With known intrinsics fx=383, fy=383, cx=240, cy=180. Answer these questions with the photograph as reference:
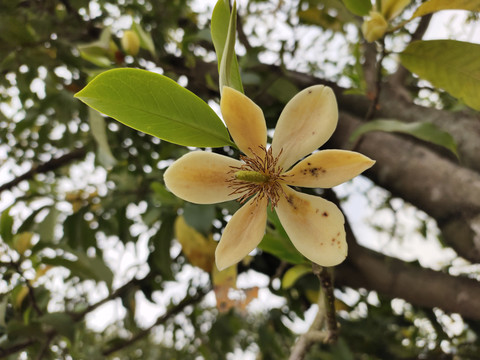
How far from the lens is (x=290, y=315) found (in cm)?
A: 128

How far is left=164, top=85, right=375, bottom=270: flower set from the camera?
0.34 meters

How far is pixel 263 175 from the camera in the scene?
0.37m


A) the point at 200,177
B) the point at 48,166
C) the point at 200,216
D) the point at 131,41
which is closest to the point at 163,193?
the point at 200,216

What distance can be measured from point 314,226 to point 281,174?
6 cm

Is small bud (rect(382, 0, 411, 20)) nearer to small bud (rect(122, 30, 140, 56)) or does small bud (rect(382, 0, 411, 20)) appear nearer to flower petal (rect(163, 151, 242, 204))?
flower petal (rect(163, 151, 242, 204))

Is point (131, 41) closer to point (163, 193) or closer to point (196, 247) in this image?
point (163, 193)

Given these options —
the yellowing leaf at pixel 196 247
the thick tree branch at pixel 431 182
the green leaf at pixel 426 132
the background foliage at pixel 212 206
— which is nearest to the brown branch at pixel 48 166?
the background foliage at pixel 212 206

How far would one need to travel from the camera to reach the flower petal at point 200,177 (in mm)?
347

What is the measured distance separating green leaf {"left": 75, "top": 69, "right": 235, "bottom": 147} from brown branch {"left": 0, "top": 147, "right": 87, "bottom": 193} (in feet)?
3.52

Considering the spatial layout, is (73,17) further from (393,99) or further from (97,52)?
(393,99)

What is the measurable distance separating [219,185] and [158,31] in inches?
41.9

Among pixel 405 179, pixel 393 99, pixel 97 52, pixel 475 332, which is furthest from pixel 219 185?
pixel 475 332

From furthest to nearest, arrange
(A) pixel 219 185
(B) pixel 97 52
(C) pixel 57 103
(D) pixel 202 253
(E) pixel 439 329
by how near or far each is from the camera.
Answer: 1. (C) pixel 57 103
2. (E) pixel 439 329
3. (D) pixel 202 253
4. (B) pixel 97 52
5. (A) pixel 219 185

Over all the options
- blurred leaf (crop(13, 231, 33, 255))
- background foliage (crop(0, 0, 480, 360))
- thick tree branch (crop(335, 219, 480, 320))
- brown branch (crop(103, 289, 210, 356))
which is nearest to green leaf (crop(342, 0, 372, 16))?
background foliage (crop(0, 0, 480, 360))
